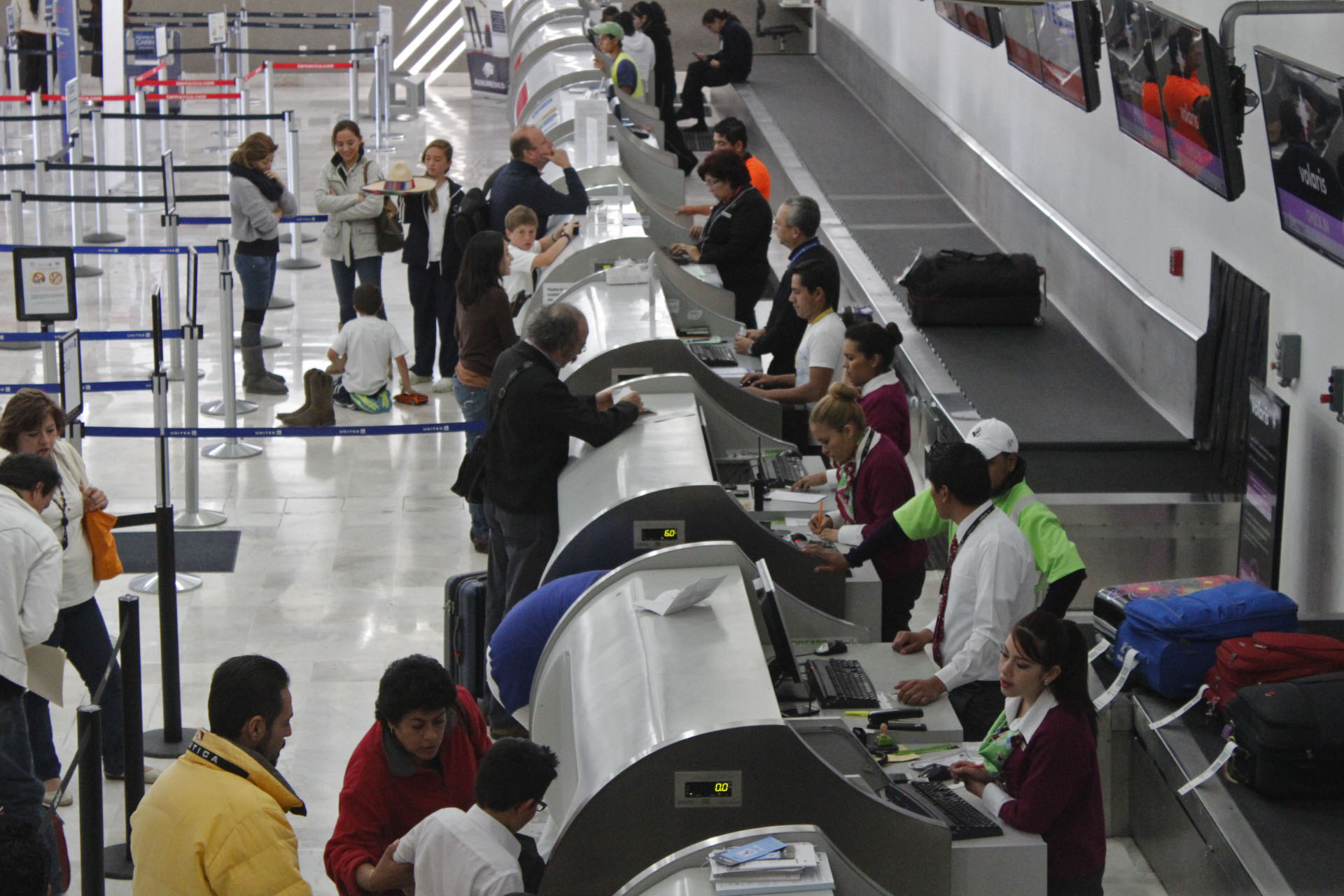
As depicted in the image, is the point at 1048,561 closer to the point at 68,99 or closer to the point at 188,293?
the point at 188,293

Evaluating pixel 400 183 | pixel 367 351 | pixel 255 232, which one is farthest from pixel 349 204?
pixel 367 351

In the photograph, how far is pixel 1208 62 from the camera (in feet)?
22.8

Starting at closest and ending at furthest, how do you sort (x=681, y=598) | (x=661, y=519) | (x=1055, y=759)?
(x=1055, y=759) → (x=681, y=598) → (x=661, y=519)

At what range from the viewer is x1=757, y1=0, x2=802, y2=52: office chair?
23.7 m

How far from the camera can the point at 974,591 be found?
16.0 feet

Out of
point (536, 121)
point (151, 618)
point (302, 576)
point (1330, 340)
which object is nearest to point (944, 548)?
point (1330, 340)

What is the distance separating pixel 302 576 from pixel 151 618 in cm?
81

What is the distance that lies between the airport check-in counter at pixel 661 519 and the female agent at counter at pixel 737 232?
3.72 metres

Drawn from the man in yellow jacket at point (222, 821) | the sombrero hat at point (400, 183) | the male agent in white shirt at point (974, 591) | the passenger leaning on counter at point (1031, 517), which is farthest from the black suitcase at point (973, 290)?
the man in yellow jacket at point (222, 821)

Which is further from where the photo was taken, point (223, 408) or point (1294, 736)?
point (223, 408)

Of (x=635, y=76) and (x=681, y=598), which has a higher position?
(x=635, y=76)

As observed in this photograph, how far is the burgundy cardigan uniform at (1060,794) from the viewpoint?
4129mm

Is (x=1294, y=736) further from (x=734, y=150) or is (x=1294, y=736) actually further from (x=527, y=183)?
(x=734, y=150)

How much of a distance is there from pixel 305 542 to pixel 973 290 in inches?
187
